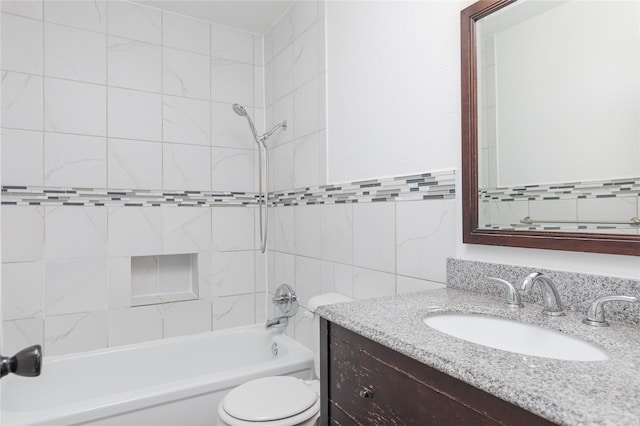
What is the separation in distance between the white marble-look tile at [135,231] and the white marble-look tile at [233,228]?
0.34 metres

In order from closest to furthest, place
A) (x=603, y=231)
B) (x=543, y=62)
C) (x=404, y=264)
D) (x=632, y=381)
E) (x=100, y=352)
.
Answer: (x=632, y=381) → (x=603, y=231) → (x=543, y=62) → (x=404, y=264) → (x=100, y=352)

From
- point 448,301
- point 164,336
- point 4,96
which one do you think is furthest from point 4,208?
point 448,301

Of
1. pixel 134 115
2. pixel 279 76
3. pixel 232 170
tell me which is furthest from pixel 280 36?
pixel 134 115

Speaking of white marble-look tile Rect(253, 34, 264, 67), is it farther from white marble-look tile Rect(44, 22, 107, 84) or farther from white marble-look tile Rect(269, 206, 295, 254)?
white marble-look tile Rect(269, 206, 295, 254)

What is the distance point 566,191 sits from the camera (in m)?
0.99

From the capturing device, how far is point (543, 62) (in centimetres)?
104

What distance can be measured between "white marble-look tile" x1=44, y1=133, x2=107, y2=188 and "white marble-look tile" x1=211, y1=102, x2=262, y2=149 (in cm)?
64

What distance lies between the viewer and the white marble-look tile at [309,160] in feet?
6.61

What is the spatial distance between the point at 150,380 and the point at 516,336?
1.98 meters

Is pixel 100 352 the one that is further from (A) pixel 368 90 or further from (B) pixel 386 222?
(A) pixel 368 90

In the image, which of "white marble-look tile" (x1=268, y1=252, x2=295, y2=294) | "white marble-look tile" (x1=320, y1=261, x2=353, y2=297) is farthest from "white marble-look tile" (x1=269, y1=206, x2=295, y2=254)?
"white marble-look tile" (x1=320, y1=261, x2=353, y2=297)

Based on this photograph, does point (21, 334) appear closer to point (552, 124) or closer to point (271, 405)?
point (271, 405)

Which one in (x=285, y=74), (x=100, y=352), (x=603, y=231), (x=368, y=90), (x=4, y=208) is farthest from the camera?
(x=285, y=74)

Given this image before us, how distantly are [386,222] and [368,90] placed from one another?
580 mm
